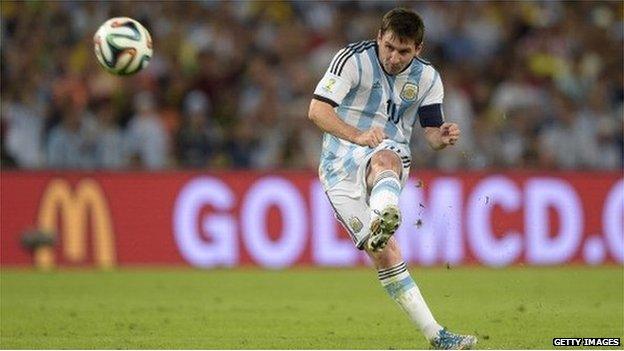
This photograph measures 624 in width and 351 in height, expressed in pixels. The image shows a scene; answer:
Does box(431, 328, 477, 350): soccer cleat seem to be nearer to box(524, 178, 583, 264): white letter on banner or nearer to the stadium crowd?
the stadium crowd

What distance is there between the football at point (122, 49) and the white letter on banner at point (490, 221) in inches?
330

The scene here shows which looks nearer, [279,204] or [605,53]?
[279,204]

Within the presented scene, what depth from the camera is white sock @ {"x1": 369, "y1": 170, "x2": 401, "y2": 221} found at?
8953mm

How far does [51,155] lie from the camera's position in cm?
1917

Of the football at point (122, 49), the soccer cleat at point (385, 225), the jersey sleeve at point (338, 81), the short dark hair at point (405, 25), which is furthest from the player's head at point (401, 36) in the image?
the football at point (122, 49)

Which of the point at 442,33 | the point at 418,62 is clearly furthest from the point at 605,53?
the point at 418,62

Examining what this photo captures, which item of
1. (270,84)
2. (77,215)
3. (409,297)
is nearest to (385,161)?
(409,297)

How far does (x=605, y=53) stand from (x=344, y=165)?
12.7 metres

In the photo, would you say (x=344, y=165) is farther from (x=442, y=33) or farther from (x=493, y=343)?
(x=442, y=33)

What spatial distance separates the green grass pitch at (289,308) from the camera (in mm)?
10516

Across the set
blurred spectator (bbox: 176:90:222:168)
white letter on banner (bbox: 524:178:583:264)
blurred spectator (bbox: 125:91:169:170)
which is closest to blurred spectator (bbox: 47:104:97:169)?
blurred spectator (bbox: 125:91:169:170)

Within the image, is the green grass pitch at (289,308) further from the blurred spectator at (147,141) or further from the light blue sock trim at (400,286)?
the blurred spectator at (147,141)

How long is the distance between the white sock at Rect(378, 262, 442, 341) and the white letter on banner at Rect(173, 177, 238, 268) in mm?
9886

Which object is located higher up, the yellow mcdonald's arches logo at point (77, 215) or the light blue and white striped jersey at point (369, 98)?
the light blue and white striped jersey at point (369, 98)
